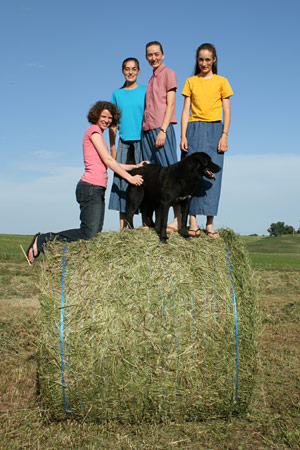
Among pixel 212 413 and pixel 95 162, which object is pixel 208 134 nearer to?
pixel 95 162

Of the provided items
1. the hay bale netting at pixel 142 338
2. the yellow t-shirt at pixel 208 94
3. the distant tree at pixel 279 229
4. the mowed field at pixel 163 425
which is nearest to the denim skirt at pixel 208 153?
the yellow t-shirt at pixel 208 94

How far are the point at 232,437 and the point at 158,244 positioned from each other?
1859mm

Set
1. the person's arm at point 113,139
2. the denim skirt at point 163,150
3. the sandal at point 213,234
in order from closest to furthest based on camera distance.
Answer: the sandal at point 213,234 → the denim skirt at point 163,150 → the person's arm at point 113,139

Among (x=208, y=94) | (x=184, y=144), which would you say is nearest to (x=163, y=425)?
(x=184, y=144)

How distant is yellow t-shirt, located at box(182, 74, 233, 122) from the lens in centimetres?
583

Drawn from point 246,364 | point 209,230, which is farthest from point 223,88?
point 246,364

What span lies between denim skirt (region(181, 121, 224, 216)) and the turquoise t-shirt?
3.04 ft

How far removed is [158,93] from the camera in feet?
19.9

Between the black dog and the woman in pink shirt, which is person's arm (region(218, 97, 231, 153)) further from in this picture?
the woman in pink shirt

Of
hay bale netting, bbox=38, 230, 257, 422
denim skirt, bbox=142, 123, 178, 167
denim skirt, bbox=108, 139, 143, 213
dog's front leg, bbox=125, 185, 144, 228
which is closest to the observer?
hay bale netting, bbox=38, 230, 257, 422

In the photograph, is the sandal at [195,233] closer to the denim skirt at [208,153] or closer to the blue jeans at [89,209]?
the denim skirt at [208,153]

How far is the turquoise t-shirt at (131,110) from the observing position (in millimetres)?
6418

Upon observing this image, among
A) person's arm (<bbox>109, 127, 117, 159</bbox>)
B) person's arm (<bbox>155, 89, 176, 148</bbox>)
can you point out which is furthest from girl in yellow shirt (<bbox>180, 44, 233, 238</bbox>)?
person's arm (<bbox>109, 127, 117, 159</bbox>)

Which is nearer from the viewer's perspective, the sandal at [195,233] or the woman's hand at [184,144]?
the sandal at [195,233]
